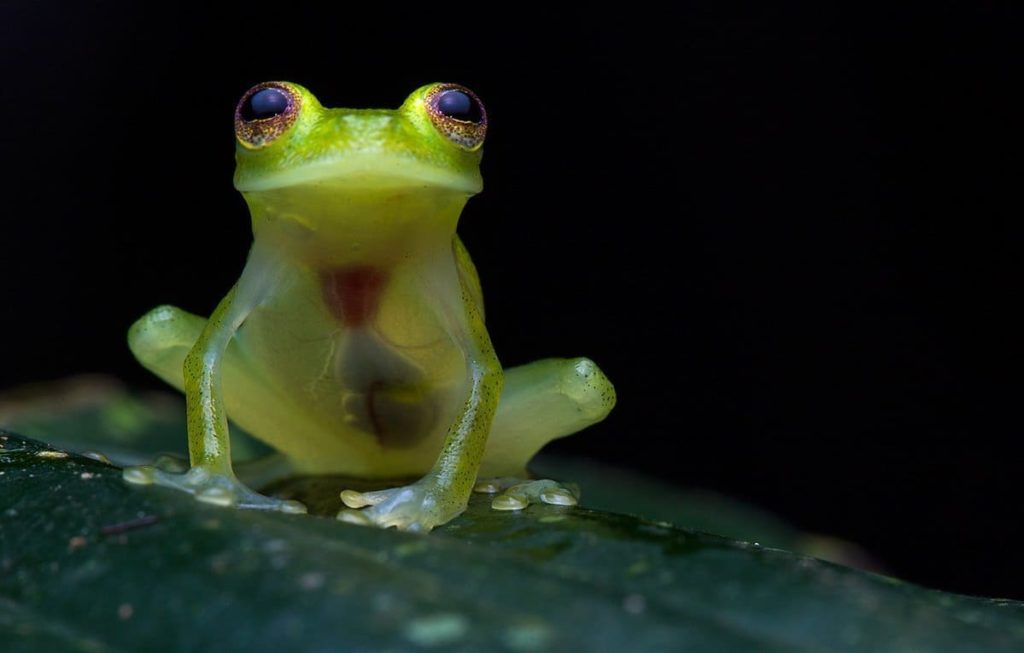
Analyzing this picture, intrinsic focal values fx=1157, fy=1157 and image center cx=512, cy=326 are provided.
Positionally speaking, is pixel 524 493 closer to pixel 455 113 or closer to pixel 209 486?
pixel 209 486

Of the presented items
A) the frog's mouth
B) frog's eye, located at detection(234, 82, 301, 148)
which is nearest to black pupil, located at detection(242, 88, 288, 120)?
frog's eye, located at detection(234, 82, 301, 148)

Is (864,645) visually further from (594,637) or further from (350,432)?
(350,432)

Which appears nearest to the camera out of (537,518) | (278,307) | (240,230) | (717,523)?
(537,518)

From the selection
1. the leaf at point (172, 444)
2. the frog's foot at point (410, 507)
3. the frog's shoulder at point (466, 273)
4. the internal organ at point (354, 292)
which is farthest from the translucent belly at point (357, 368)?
the leaf at point (172, 444)

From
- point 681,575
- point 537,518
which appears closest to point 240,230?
point 537,518

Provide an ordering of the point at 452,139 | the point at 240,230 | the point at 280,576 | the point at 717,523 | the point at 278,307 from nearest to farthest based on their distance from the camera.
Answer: the point at 280,576 → the point at 452,139 → the point at 278,307 → the point at 717,523 → the point at 240,230

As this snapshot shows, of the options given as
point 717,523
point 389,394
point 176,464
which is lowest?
point 717,523

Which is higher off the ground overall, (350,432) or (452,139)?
(452,139)
